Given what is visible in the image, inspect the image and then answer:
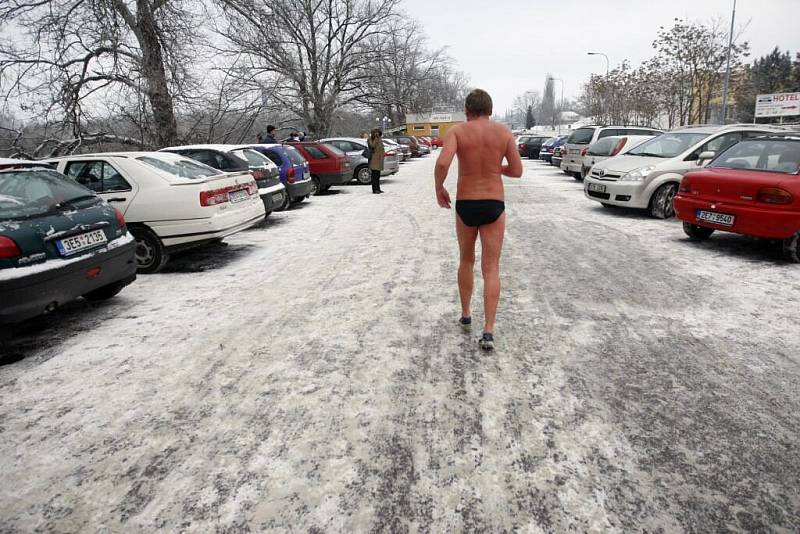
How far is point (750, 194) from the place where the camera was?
19.5ft

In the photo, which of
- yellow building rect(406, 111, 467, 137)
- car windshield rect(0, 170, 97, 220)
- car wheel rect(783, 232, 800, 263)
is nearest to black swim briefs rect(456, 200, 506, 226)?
car windshield rect(0, 170, 97, 220)

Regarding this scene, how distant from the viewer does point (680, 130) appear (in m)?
9.97

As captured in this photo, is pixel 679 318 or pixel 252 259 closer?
pixel 679 318

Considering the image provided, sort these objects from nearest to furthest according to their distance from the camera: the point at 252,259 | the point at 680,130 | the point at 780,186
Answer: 1. the point at 780,186
2. the point at 252,259
3. the point at 680,130

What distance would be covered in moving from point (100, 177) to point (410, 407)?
5.63m

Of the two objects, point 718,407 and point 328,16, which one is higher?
point 328,16

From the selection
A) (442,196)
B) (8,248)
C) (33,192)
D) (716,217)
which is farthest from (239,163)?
(716,217)

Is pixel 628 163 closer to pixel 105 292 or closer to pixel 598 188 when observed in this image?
pixel 598 188

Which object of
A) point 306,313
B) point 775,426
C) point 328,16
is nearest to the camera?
point 775,426

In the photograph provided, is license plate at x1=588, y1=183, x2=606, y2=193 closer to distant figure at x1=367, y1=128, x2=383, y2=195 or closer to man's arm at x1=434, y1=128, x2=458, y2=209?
distant figure at x1=367, y1=128, x2=383, y2=195

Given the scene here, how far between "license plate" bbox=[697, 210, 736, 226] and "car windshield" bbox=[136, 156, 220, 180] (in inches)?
272

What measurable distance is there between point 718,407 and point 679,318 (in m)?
1.50

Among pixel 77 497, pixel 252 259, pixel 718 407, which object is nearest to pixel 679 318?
pixel 718 407

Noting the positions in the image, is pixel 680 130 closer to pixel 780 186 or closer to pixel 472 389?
pixel 780 186
